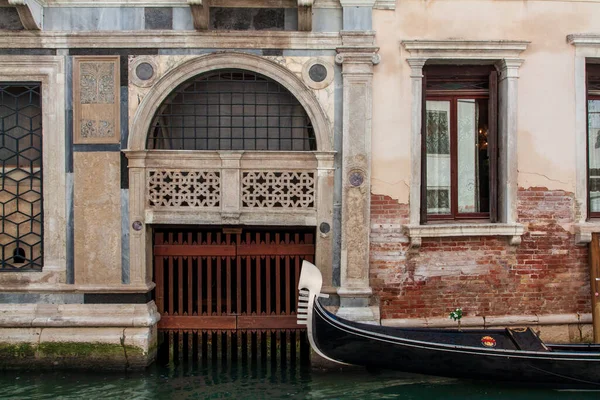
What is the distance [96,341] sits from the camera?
727cm

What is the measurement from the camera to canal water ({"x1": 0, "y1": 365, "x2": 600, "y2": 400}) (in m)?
6.66

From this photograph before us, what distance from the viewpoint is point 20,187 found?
7539 mm

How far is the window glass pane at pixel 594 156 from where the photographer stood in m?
7.89

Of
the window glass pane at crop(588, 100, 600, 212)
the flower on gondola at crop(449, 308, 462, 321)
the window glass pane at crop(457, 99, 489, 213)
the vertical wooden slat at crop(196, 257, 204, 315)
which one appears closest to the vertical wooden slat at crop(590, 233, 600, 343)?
the window glass pane at crop(588, 100, 600, 212)

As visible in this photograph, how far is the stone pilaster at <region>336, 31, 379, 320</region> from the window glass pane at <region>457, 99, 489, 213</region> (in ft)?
4.05

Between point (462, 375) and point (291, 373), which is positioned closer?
Answer: point (462, 375)

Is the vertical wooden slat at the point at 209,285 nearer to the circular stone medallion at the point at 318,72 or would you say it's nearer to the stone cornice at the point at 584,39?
the circular stone medallion at the point at 318,72

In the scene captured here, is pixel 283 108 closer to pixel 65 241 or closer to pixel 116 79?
pixel 116 79

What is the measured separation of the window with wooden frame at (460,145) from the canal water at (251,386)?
1.95m

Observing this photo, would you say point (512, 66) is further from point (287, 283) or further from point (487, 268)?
point (287, 283)

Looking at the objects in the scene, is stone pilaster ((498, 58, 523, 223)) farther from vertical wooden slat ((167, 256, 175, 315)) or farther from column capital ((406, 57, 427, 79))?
vertical wooden slat ((167, 256, 175, 315))

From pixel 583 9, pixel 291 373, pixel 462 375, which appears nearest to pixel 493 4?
pixel 583 9

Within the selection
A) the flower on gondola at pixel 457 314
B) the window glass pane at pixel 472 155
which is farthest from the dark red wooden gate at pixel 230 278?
the window glass pane at pixel 472 155

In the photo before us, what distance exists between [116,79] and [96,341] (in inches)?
116
